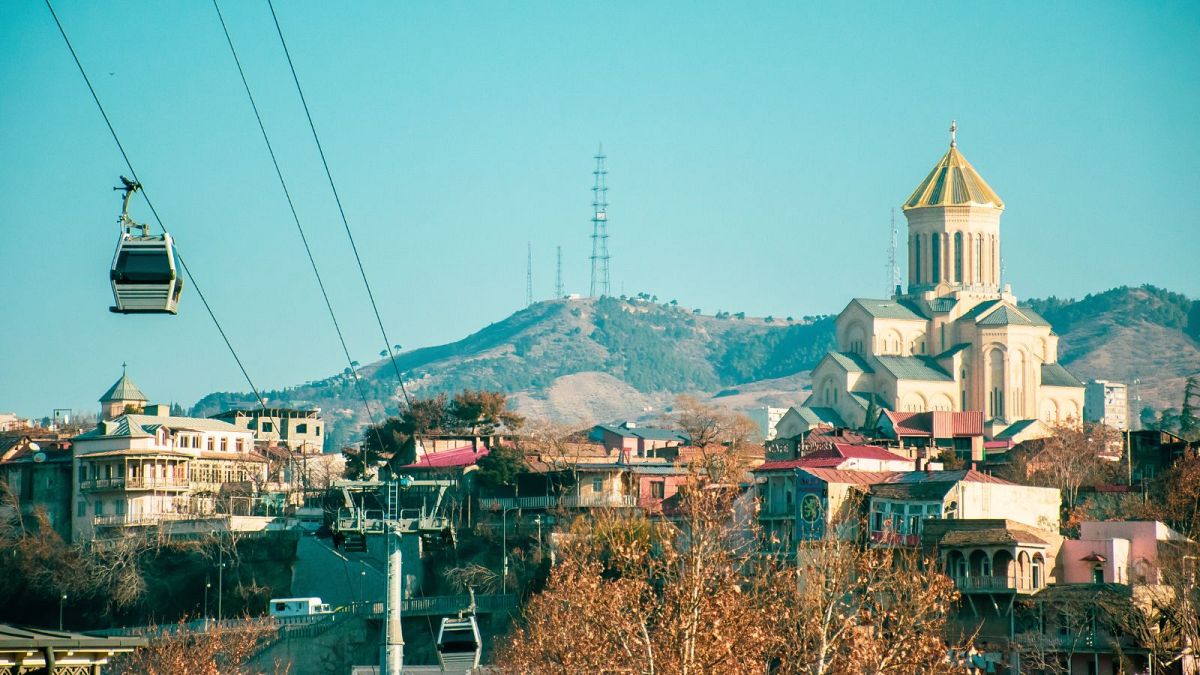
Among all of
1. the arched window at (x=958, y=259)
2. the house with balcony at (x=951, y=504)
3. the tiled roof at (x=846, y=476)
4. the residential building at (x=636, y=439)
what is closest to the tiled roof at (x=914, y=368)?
the arched window at (x=958, y=259)

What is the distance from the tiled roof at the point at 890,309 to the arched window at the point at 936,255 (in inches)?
89.8

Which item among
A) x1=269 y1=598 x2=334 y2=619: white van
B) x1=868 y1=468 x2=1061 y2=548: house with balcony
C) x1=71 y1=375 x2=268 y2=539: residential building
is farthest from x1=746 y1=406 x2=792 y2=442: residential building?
x1=868 y1=468 x2=1061 y2=548: house with balcony

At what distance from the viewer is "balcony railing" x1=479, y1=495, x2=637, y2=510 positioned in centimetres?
8131

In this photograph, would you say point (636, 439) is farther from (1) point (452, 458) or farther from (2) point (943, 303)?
(1) point (452, 458)

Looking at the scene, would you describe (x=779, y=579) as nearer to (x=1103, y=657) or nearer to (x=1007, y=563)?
(x=1103, y=657)

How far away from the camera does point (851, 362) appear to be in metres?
120

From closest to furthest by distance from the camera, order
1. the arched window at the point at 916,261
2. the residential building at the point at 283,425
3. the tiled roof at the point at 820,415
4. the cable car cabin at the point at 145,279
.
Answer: the cable car cabin at the point at 145,279 < the tiled roof at the point at 820,415 < the arched window at the point at 916,261 < the residential building at the point at 283,425

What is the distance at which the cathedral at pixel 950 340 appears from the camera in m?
117

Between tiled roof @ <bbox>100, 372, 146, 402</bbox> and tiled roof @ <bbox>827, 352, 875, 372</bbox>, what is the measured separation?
1703 inches

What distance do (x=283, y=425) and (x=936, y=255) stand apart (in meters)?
42.6

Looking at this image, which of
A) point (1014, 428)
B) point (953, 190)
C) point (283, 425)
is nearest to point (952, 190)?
point (953, 190)

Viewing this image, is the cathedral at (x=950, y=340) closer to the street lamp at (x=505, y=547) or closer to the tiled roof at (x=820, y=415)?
the tiled roof at (x=820, y=415)

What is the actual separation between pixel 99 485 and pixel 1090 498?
4255 centimetres

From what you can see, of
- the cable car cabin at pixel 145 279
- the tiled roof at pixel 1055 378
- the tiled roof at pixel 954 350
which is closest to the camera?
the cable car cabin at pixel 145 279
